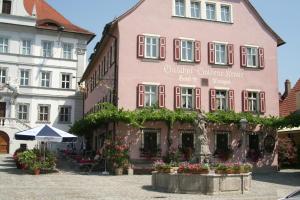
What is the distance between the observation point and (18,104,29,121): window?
43.2 meters

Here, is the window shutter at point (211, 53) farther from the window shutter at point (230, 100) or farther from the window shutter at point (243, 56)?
the window shutter at point (230, 100)

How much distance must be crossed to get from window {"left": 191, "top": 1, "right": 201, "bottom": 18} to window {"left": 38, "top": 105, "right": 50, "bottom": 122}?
2136 centimetres

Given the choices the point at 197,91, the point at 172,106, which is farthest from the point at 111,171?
the point at 197,91

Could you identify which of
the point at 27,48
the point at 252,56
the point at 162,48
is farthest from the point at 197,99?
the point at 27,48

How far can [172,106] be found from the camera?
87.5ft

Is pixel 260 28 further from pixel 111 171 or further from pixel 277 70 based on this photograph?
pixel 111 171

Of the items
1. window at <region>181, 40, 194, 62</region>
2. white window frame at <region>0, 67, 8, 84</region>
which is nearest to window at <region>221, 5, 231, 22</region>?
window at <region>181, 40, 194, 62</region>

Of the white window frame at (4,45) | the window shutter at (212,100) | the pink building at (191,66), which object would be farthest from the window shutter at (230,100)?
the white window frame at (4,45)

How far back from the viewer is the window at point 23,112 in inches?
1700

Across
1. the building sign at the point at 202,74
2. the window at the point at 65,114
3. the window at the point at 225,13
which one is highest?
the window at the point at 225,13

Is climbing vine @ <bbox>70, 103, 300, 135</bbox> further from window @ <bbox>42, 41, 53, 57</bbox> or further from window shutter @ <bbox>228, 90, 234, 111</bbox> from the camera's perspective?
window @ <bbox>42, 41, 53, 57</bbox>

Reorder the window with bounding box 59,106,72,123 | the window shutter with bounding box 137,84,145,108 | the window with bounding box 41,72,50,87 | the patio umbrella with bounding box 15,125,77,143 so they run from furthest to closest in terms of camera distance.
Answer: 1. the window with bounding box 59,106,72,123
2. the window with bounding box 41,72,50,87
3. the window shutter with bounding box 137,84,145,108
4. the patio umbrella with bounding box 15,125,77,143

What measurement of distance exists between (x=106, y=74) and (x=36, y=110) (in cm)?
1574

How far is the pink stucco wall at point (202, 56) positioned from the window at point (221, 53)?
0.39 m
